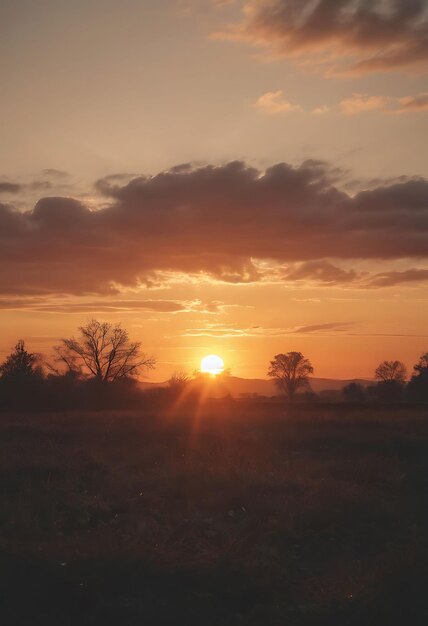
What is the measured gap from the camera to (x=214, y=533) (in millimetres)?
11180

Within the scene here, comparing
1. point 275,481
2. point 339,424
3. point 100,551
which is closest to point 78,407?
point 339,424

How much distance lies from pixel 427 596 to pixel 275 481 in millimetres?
6474

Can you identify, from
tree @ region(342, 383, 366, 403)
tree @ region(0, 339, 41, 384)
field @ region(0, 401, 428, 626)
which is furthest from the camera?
tree @ region(342, 383, 366, 403)

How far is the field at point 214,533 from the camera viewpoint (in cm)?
763

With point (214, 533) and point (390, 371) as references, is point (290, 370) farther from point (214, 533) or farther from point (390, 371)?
point (214, 533)

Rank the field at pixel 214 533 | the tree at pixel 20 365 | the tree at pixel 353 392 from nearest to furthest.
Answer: the field at pixel 214 533
the tree at pixel 20 365
the tree at pixel 353 392

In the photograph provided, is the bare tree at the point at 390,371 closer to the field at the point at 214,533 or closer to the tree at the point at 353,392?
the tree at the point at 353,392

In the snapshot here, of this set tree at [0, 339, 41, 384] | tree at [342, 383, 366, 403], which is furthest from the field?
tree at [342, 383, 366, 403]

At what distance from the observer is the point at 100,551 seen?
29.3 feet

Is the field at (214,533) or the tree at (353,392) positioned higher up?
the tree at (353,392)

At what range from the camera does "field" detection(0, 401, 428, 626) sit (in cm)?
763

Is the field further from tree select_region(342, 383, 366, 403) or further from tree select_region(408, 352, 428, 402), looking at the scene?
tree select_region(342, 383, 366, 403)

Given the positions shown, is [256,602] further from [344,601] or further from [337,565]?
[337,565]

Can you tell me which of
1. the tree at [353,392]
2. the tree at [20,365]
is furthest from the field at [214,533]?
the tree at [353,392]
